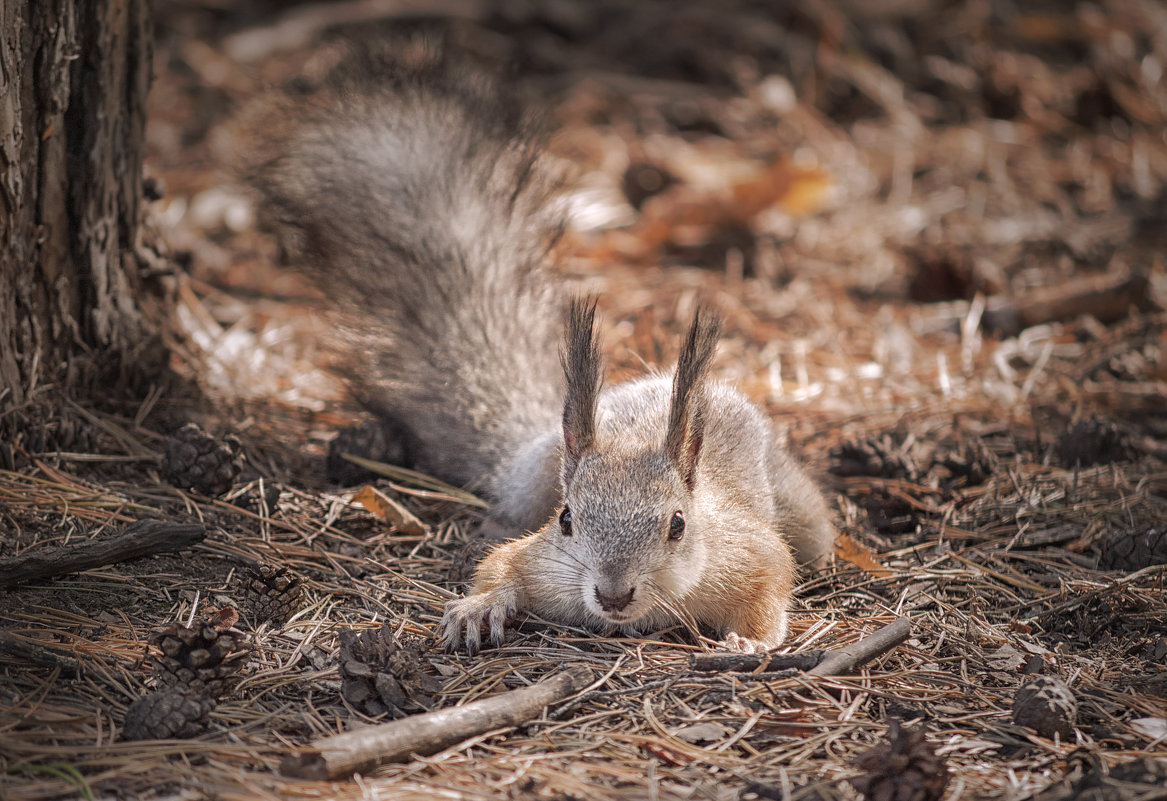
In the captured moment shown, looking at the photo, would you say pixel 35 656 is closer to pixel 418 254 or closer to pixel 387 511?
pixel 387 511

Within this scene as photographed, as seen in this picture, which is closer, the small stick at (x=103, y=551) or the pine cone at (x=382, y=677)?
the pine cone at (x=382, y=677)

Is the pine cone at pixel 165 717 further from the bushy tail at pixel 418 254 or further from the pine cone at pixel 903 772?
the bushy tail at pixel 418 254

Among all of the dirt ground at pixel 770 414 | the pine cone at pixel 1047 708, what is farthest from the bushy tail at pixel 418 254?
the pine cone at pixel 1047 708

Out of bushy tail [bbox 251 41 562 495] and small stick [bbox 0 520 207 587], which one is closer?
small stick [bbox 0 520 207 587]

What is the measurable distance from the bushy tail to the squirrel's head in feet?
2.73

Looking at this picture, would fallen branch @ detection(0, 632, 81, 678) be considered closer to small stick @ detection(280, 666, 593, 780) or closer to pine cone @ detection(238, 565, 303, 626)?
pine cone @ detection(238, 565, 303, 626)

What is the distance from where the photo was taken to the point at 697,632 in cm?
277

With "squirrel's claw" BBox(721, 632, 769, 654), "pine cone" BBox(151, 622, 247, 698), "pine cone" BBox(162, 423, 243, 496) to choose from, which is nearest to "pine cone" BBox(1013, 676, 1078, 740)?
"squirrel's claw" BBox(721, 632, 769, 654)

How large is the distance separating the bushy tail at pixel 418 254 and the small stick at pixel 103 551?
1.05 m

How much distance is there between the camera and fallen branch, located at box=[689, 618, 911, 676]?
97.3 inches

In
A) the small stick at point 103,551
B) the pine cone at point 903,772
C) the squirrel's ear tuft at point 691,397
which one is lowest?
the small stick at point 103,551

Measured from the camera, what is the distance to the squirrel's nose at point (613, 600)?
2.51 m

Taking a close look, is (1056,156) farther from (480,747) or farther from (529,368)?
(480,747)

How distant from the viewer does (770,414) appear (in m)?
4.23
